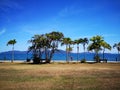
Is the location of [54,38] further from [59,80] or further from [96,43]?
[59,80]

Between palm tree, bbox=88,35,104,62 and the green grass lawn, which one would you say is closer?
the green grass lawn

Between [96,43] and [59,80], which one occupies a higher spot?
[96,43]

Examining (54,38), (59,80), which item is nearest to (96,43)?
(54,38)

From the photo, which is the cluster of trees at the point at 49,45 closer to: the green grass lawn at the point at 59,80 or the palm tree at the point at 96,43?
the palm tree at the point at 96,43

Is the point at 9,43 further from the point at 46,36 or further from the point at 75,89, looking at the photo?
the point at 75,89

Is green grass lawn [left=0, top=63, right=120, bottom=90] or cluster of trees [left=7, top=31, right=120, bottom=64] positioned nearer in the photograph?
green grass lawn [left=0, top=63, right=120, bottom=90]

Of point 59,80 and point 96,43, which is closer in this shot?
point 59,80

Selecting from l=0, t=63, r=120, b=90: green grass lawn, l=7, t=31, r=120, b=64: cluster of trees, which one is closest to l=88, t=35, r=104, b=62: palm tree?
l=7, t=31, r=120, b=64: cluster of trees

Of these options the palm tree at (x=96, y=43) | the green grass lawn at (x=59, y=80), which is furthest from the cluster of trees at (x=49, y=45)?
the green grass lawn at (x=59, y=80)

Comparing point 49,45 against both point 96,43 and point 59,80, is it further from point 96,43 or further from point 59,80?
point 59,80

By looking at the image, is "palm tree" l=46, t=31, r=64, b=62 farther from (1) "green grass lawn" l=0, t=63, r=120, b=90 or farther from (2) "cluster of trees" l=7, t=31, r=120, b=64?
(1) "green grass lawn" l=0, t=63, r=120, b=90

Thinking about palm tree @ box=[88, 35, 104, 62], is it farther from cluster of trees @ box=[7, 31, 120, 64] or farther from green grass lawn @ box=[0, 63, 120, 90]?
green grass lawn @ box=[0, 63, 120, 90]

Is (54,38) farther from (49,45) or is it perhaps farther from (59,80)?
(59,80)

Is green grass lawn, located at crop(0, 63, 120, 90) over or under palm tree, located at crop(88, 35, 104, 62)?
under
